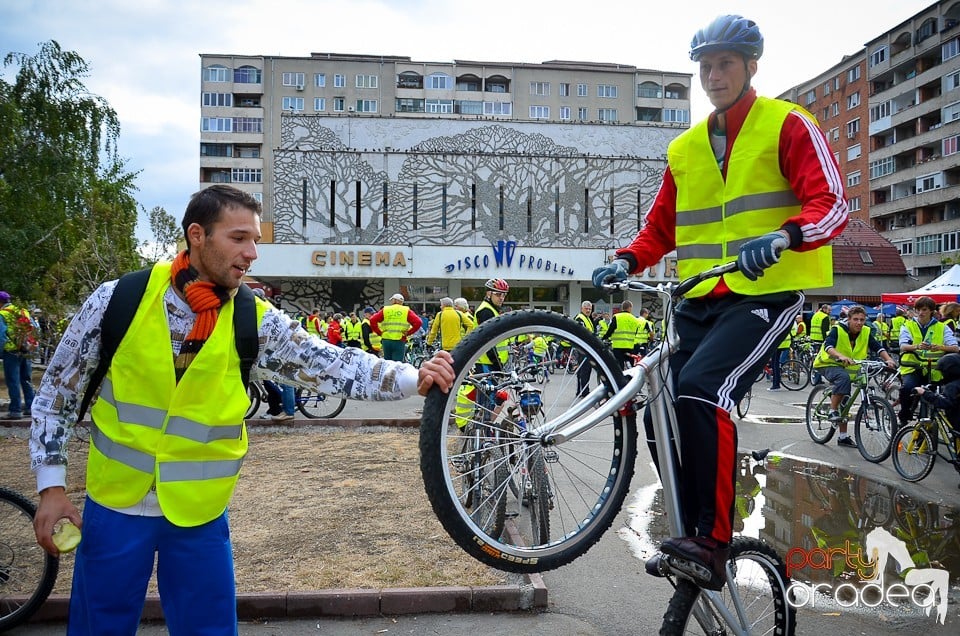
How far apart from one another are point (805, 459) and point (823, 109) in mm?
75340

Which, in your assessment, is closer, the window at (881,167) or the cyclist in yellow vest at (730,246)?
the cyclist in yellow vest at (730,246)

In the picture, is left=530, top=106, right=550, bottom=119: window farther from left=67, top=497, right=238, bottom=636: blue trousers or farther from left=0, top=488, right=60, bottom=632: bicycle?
left=67, top=497, right=238, bottom=636: blue trousers

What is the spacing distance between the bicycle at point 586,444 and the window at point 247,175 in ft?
236

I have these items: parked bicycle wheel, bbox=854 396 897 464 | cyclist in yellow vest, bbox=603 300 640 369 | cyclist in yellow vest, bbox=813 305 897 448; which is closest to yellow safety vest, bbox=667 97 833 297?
parked bicycle wheel, bbox=854 396 897 464

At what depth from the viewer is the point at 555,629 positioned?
4270 mm

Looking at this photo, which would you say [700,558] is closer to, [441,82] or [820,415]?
[820,415]

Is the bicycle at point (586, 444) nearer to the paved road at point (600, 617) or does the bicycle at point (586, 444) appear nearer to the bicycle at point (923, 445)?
the paved road at point (600, 617)

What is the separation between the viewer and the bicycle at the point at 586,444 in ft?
8.21

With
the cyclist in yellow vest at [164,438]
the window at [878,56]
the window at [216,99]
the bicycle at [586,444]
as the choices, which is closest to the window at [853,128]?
the window at [878,56]

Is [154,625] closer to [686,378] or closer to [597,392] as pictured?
[597,392]

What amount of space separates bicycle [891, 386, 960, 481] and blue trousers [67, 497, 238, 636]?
7923 millimetres


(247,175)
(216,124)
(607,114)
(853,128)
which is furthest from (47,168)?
(853,128)

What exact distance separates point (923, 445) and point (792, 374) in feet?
36.7

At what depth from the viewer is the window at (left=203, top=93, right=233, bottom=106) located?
2741 inches
